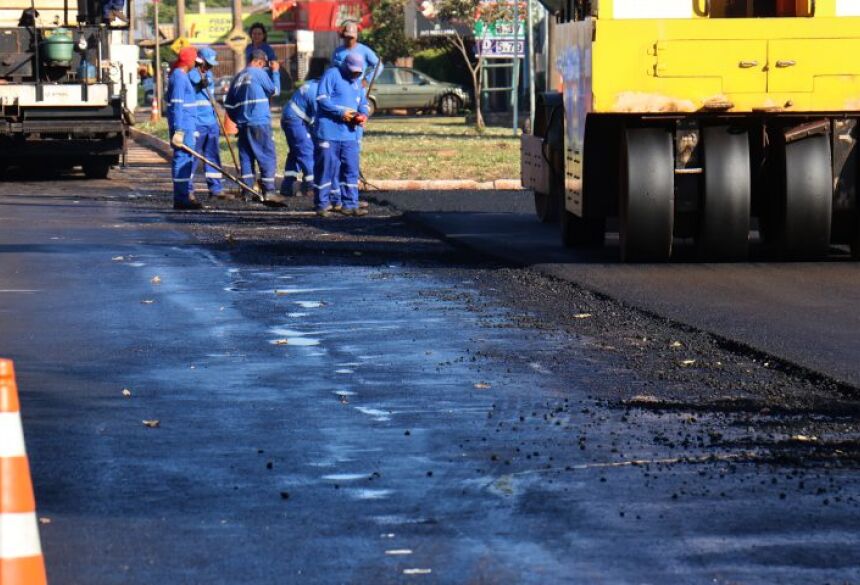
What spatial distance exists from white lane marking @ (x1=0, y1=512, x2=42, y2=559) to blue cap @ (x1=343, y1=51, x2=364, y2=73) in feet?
49.0

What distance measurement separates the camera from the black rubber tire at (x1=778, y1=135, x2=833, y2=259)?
548 inches

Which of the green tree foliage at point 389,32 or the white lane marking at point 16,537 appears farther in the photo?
the green tree foliage at point 389,32

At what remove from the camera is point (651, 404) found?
27.1 ft

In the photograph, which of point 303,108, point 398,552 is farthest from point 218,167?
point 398,552

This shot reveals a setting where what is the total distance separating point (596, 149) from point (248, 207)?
7.04 metres

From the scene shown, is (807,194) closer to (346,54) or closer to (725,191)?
(725,191)

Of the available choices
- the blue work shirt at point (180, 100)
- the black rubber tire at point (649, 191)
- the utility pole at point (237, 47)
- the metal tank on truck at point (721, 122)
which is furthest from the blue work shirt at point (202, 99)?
the utility pole at point (237, 47)

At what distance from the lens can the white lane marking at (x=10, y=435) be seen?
4.39 meters

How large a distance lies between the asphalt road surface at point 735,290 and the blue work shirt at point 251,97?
3.80m

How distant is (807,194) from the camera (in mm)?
13914

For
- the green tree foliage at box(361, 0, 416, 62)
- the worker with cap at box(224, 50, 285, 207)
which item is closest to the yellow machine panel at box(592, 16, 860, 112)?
the worker with cap at box(224, 50, 285, 207)

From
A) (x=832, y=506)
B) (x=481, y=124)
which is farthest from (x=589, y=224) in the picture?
(x=481, y=124)

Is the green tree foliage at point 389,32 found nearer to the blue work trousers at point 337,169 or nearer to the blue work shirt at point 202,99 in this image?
the blue work shirt at point 202,99

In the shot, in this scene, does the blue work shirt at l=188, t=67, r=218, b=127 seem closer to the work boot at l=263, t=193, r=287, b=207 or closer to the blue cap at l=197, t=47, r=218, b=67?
the blue cap at l=197, t=47, r=218, b=67
